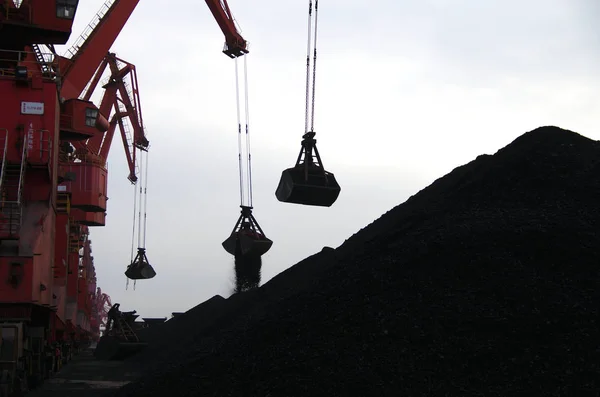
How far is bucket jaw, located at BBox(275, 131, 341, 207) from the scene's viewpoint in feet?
52.0

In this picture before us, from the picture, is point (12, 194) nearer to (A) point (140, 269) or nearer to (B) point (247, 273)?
(B) point (247, 273)

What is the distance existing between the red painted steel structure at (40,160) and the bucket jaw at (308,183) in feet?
18.8

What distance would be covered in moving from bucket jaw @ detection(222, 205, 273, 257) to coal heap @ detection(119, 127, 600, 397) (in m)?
3.46

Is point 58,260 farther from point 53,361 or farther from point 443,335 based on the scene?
point 443,335

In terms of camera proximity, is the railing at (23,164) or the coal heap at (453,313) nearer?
the coal heap at (453,313)

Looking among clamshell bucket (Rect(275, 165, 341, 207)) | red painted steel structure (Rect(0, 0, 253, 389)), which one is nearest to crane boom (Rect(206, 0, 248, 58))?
red painted steel structure (Rect(0, 0, 253, 389))

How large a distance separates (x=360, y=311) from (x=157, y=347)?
675 inches

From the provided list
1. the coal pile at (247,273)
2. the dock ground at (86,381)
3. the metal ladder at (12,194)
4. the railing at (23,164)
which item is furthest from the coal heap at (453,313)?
the coal pile at (247,273)

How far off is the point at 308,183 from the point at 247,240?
355cm

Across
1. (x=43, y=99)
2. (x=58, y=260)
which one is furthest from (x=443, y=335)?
(x=58, y=260)

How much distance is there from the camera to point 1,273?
16906mm

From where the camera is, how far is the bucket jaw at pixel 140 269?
125ft

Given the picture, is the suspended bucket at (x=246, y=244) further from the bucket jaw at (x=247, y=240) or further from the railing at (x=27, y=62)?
the railing at (x=27, y=62)

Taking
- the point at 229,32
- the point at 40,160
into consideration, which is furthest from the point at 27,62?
the point at 229,32
